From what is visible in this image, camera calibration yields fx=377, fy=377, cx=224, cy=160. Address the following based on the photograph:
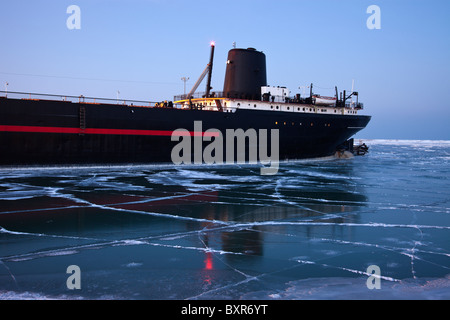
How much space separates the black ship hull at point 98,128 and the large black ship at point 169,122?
0.04m

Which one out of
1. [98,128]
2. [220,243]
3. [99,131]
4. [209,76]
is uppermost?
[209,76]

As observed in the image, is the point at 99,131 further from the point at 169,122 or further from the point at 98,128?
the point at 169,122

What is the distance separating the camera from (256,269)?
20.2 feet

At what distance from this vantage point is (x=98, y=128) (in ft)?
73.3

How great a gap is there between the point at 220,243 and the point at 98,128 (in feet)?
55.1

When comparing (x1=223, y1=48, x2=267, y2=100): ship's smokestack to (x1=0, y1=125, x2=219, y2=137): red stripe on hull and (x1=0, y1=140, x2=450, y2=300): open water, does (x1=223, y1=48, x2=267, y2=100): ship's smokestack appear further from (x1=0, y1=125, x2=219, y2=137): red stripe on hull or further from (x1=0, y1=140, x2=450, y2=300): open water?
(x1=0, y1=140, x2=450, y2=300): open water

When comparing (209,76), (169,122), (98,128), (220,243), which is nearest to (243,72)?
(209,76)

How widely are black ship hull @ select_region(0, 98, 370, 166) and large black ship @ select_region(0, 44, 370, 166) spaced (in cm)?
4

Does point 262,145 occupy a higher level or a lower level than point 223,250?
higher

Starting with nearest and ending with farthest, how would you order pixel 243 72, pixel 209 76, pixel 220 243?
1. pixel 220 243
2. pixel 243 72
3. pixel 209 76

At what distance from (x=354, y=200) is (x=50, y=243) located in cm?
1001
